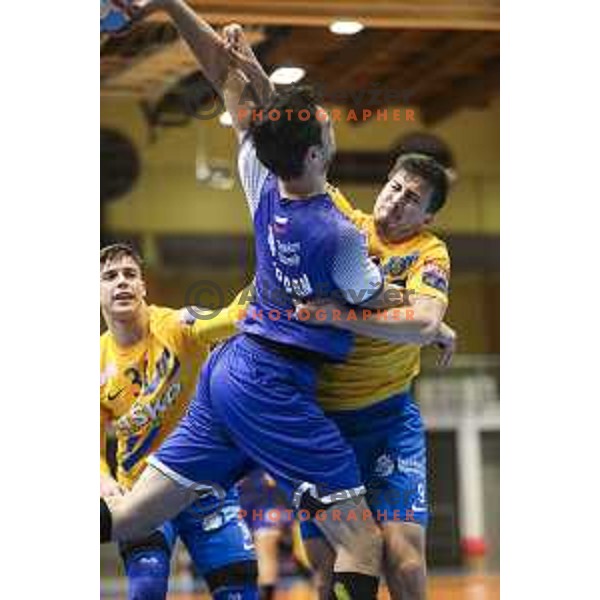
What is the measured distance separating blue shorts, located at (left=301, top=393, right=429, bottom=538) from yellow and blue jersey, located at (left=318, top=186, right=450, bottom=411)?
1.6 inches

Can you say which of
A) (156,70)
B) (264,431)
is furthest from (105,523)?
(156,70)

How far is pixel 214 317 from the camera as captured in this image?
13.5 ft

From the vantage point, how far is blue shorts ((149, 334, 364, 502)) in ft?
12.4

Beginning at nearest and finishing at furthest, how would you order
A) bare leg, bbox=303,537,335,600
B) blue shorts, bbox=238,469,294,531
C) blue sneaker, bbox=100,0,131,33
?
blue sneaker, bbox=100,0,131,33, bare leg, bbox=303,537,335,600, blue shorts, bbox=238,469,294,531

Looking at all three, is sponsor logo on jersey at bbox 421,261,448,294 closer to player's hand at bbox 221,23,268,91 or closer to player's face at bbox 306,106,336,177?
player's face at bbox 306,106,336,177

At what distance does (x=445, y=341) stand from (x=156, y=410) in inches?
29.0

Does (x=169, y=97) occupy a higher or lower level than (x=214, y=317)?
higher

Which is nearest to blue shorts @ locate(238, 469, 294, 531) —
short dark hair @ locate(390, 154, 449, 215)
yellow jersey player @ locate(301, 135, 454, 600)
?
yellow jersey player @ locate(301, 135, 454, 600)
